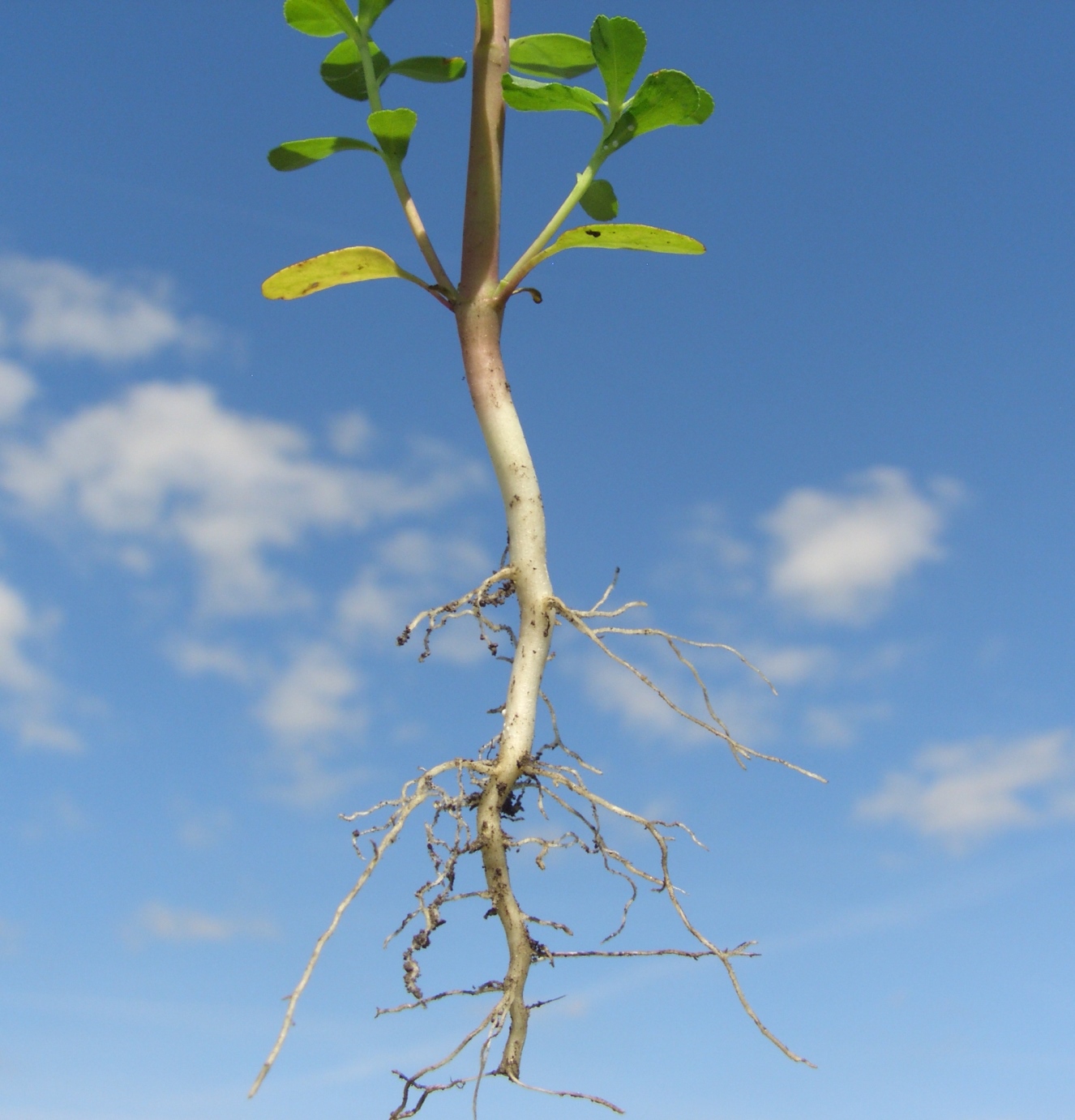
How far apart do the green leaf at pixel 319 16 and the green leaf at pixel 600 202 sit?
46 centimetres

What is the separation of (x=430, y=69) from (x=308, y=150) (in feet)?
0.85

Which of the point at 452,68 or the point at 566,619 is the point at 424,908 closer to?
the point at 566,619

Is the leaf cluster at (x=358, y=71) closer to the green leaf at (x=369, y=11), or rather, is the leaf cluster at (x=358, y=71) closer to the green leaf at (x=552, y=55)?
the green leaf at (x=369, y=11)

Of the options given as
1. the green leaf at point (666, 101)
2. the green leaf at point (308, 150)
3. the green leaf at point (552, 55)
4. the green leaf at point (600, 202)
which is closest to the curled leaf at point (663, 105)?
the green leaf at point (666, 101)

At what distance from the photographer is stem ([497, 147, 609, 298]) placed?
1557 mm

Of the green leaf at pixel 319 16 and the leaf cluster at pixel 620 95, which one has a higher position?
the green leaf at pixel 319 16

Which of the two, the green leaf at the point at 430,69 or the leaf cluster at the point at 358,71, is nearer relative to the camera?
the leaf cluster at the point at 358,71

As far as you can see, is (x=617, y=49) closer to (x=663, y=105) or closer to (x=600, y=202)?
(x=663, y=105)

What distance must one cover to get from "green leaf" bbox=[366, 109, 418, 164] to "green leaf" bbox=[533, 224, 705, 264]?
0.29 meters

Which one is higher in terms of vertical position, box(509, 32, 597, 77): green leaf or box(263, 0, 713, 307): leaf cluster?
box(509, 32, 597, 77): green leaf

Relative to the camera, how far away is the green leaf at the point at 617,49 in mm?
1459

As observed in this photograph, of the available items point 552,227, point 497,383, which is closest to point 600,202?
point 552,227

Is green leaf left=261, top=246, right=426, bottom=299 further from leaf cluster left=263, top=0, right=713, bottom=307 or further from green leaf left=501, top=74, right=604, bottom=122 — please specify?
green leaf left=501, top=74, right=604, bottom=122

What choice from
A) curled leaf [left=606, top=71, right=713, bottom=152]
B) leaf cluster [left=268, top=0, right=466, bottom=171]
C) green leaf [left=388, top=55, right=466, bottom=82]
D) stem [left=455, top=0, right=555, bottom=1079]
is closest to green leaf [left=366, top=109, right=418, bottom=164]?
leaf cluster [left=268, top=0, right=466, bottom=171]
